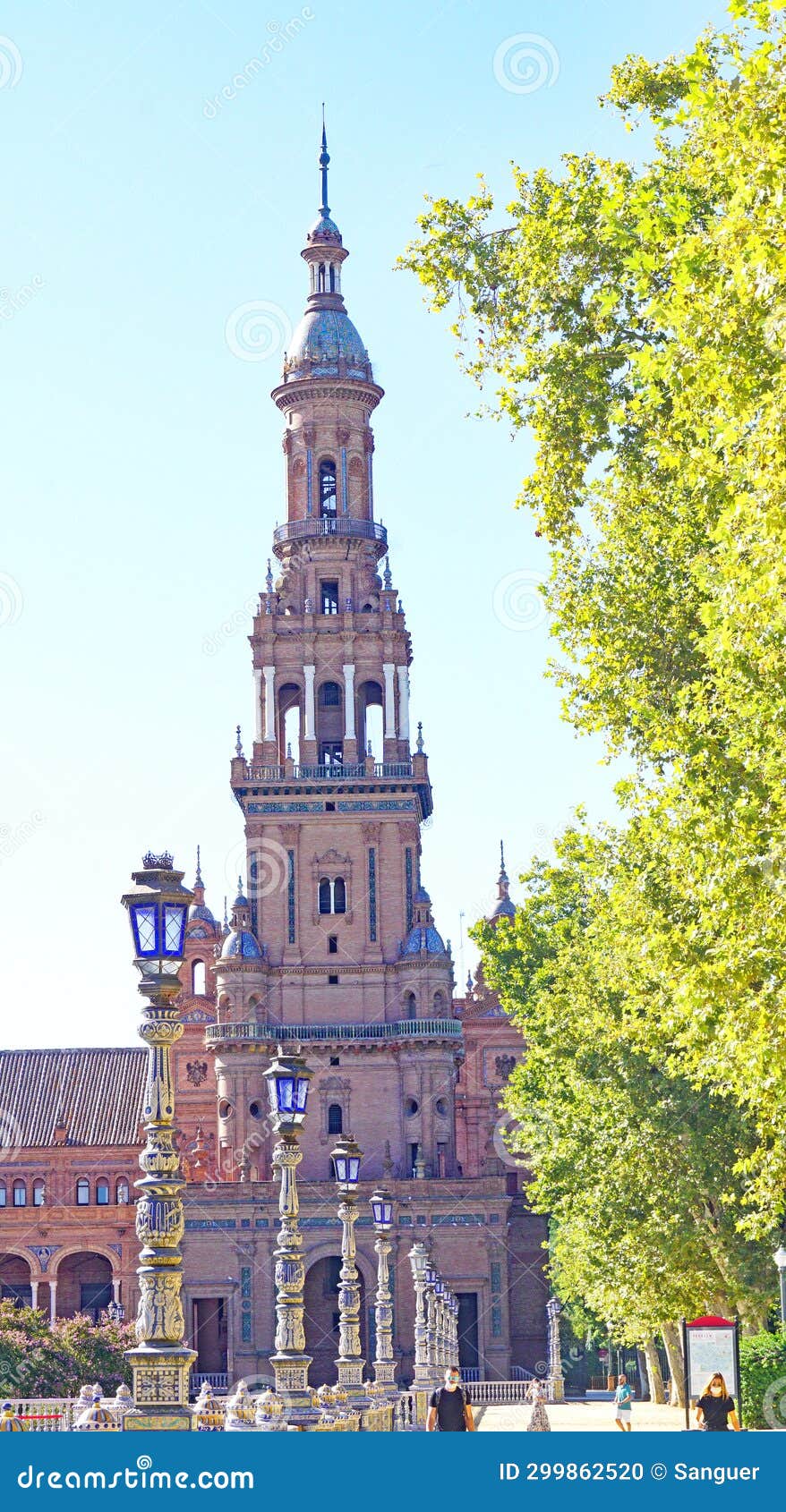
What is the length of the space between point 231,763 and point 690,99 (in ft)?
221

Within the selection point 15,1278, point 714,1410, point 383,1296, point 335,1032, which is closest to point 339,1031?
point 335,1032

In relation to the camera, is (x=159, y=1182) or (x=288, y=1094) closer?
(x=159, y=1182)

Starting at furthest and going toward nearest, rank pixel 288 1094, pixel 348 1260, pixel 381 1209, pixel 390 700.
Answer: pixel 390 700, pixel 381 1209, pixel 348 1260, pixel 288 1094

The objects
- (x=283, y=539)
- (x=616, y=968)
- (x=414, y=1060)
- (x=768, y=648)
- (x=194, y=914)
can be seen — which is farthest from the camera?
(x=194, y=914)

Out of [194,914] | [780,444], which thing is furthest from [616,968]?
[194,914]

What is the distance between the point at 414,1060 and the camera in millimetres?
88062

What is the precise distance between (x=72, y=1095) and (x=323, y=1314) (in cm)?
2174

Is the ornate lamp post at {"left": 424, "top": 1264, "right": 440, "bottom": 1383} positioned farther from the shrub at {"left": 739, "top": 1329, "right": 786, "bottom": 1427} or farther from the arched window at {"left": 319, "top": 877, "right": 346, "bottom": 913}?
the arched window at {"left": 319, "top": 877, "right": 346, "bottom": 913}

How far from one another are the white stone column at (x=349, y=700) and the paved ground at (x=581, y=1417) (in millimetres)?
30610

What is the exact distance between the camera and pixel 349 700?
3595 inches

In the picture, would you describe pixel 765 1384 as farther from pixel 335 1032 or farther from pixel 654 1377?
pixel 335 1032

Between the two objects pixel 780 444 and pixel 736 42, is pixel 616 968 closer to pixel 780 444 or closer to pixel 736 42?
pixel 736 42

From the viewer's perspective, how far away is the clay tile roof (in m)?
100

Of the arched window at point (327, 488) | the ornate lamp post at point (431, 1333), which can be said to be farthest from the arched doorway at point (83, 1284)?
the ornate lamp post at point (431, 1333)
